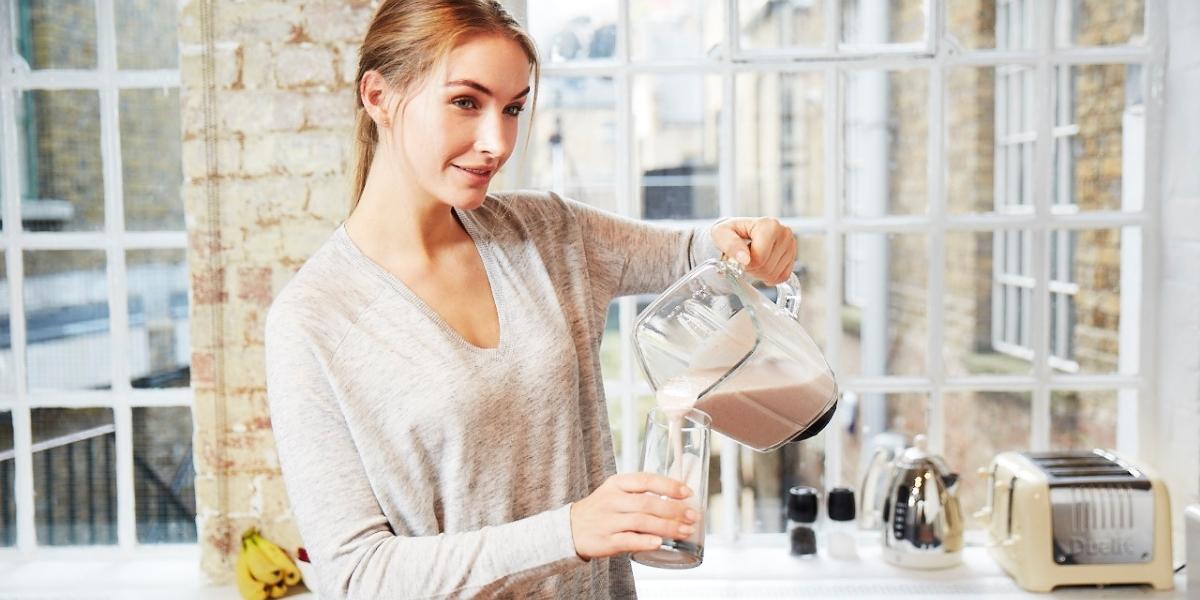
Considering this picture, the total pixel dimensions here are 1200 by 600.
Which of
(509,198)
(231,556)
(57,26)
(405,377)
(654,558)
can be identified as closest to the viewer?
(654,558)

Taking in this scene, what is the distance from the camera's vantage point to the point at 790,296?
4.66 feet

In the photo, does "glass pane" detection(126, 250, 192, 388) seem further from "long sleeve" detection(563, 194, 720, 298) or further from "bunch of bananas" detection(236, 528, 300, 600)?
"long sleeve" detection(563, 194, 720, 298)

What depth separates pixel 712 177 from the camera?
2607 mm

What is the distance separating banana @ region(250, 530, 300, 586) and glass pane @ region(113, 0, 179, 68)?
1058mm

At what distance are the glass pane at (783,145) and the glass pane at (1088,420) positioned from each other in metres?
1.28

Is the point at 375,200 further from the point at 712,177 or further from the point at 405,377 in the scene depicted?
the point at 712,177

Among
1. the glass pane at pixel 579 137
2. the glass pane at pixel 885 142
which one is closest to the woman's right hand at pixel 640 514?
the glass pane at pixel 579 137

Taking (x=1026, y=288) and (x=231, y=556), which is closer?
(x=231, y=556)

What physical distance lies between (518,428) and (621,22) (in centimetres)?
125

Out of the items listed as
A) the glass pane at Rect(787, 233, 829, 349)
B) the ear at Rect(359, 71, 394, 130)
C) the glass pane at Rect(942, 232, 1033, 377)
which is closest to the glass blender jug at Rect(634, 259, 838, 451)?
the ear at Rect(359, 71, 394, 130)

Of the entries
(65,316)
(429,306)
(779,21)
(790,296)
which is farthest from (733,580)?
(65,316)

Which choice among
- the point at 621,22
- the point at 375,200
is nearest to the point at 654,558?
the point at 375,200

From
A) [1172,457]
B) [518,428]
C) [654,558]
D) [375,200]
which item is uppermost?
[375,200]

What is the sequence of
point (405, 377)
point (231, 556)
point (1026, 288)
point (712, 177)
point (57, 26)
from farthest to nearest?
point (1026, 288) → point (712, 177) → point (57, 26) → point (231, 556) → point (405, 377)
